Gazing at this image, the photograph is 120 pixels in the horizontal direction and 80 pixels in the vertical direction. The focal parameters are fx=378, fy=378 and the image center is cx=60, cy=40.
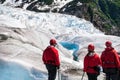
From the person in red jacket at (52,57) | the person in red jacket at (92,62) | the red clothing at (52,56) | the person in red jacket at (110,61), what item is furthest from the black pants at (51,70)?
the person in red jacket at (110,61)

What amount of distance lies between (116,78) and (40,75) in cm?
493

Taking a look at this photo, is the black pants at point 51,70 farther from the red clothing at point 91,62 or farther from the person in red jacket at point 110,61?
the person in red jacket at point 110,61

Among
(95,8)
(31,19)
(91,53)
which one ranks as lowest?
(95,8)

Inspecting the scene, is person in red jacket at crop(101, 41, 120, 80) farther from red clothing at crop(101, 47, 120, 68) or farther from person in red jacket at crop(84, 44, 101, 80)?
person in red jacket at crop(84, 44, 101, 80)

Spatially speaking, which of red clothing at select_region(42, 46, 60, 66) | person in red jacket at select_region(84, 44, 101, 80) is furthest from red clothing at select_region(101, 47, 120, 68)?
red clothing at select_region(42, 46, 60, 66)

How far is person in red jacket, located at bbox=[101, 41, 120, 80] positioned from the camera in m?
13.3

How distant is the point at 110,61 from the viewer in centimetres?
1344

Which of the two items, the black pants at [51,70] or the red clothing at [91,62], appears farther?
the black pants at [51,70]

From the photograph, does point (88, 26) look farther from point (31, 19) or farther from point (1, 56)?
point (1, 56)

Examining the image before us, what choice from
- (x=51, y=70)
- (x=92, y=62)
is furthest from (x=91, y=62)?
(x=51, y=70)

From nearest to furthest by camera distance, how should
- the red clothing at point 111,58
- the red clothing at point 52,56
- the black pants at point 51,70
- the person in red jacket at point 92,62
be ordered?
the person in red jacket at point 92,62 → the red clothing at point 111,58 → the red clothing at point 52,56 → the black pants at point 51,70

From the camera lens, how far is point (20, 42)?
2073 cm

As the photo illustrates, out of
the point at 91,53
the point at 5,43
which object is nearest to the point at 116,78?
the point at 91,53

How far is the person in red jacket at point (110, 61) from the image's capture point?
13.3 meters
